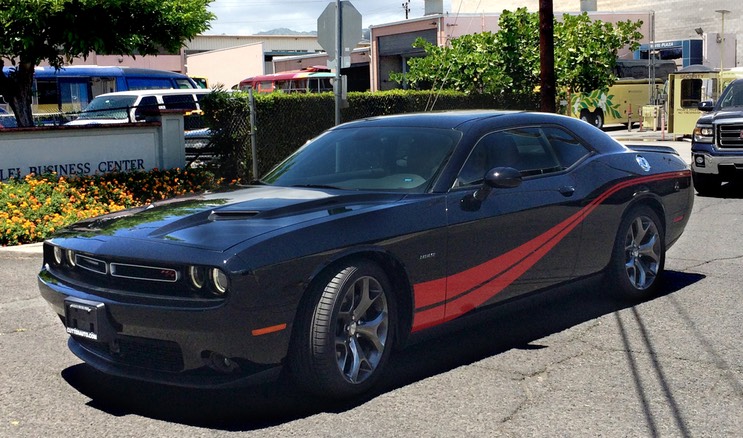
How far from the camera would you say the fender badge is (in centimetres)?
740

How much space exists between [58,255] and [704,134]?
12235 millimetres

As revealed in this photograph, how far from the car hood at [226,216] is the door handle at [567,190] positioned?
1.42 meters

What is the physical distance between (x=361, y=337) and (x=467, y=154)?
1520mm

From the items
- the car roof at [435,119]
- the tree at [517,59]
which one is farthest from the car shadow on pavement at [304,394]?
the tree at [517,59]

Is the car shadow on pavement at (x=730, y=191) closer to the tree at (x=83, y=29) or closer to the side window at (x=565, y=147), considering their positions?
the tree at (x=83, y=29)

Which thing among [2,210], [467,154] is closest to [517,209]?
[467,154]

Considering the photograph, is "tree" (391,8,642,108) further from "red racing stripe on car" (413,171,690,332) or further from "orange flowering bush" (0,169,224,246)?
"red racing stripe on car" (413,171,690,332)

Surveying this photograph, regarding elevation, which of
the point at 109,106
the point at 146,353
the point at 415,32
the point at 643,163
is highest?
the point at 415,32

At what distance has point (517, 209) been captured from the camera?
6113 millimetres

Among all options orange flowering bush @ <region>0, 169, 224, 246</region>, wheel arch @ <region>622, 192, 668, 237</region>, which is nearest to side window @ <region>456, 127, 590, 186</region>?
wheel arch @ <region>622, 192, 668, 237</region>

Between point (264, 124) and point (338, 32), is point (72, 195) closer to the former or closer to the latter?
point (264, 124)

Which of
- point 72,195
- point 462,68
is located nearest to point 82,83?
point 462,68

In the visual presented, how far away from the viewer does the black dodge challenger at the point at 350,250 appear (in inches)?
183

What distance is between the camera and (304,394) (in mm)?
5141
